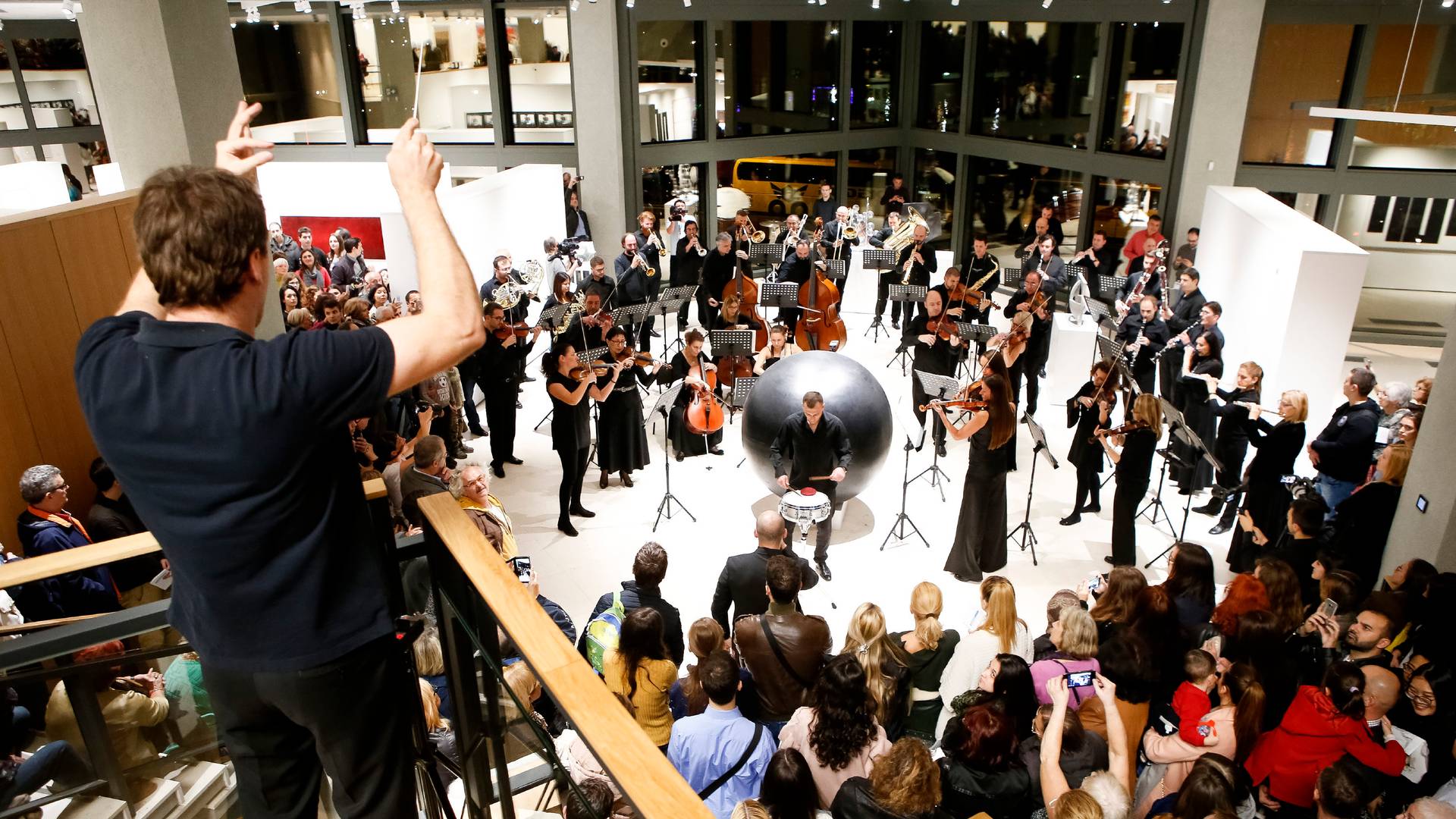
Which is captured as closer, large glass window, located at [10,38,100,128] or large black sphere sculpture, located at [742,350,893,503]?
large black sphere sculpture, located at [742,350,893,503]

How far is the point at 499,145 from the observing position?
16.9 m

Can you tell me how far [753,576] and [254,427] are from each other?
4.79m

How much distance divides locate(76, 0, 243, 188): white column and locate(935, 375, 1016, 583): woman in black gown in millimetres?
5479

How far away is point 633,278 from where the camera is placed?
1285 centimetres

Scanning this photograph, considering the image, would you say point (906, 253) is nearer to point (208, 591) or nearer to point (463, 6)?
point (463, 6)

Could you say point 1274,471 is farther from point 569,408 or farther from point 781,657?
point 569,408

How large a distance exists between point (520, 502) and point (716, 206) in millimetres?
9470

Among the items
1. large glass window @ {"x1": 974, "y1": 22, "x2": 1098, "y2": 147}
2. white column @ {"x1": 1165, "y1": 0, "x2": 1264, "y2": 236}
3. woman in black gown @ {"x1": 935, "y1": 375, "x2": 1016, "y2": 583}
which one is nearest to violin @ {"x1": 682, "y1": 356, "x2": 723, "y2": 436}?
woman in black gown @ {"x1": 935, "y1": 375, "x2": 1016, "y2": 583}

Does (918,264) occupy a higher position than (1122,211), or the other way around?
(1122,211)

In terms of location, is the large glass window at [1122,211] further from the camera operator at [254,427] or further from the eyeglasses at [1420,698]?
the camera operator at [254,427]

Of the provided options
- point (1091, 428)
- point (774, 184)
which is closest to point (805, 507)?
point (1091, 428)

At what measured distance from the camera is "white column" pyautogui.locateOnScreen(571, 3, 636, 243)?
1492 centimetres

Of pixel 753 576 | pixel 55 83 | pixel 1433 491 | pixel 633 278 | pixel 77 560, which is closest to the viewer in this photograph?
pixel 77 560

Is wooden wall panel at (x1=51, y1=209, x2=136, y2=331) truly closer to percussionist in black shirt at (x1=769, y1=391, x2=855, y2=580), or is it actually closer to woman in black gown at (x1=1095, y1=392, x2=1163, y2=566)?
percussionist in black shirt at (x1=769, y1=391, x2=855, y2=580)
